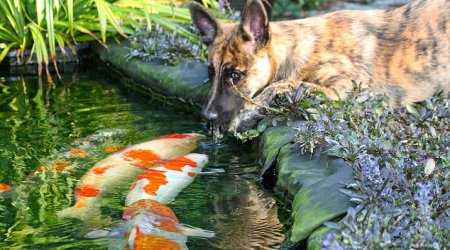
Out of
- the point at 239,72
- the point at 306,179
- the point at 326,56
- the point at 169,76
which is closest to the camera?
the point at 306,179

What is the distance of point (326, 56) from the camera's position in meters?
6.10

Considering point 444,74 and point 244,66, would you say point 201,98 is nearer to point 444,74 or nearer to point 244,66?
point 244,66

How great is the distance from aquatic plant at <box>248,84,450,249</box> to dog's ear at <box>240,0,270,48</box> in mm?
496

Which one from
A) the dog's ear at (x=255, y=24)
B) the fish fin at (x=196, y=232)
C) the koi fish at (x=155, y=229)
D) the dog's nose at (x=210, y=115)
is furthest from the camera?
the dog's nose at (x=210, y=115)

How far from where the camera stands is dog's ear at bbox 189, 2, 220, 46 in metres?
6.19

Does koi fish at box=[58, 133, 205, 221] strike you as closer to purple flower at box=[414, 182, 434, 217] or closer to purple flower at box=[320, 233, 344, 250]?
purple flower at box=[320, 233, 344, 250]

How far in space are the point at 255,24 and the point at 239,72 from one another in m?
0.35

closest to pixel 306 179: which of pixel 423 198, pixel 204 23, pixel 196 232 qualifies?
pixel 196 232

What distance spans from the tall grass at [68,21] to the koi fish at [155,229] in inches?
136

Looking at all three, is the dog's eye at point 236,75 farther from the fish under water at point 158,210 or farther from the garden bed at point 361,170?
the fish under water at point 158,210

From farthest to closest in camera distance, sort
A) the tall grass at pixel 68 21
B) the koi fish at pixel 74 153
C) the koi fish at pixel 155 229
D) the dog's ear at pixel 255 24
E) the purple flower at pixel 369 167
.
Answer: the tall grass at pixel 68 21 < the dog's ear at pixel 255 24 < the koi fish at pixel 74 153 < the koi fish at pixel 155 229 < the purple flower at pixel 369 167

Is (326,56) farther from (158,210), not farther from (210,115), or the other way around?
→ (158,210)

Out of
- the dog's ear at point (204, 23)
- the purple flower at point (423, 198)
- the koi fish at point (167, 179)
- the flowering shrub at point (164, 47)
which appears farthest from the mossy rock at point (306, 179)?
the flowering shrub at point (164, 47)

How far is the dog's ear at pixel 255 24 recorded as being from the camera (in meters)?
5.72
